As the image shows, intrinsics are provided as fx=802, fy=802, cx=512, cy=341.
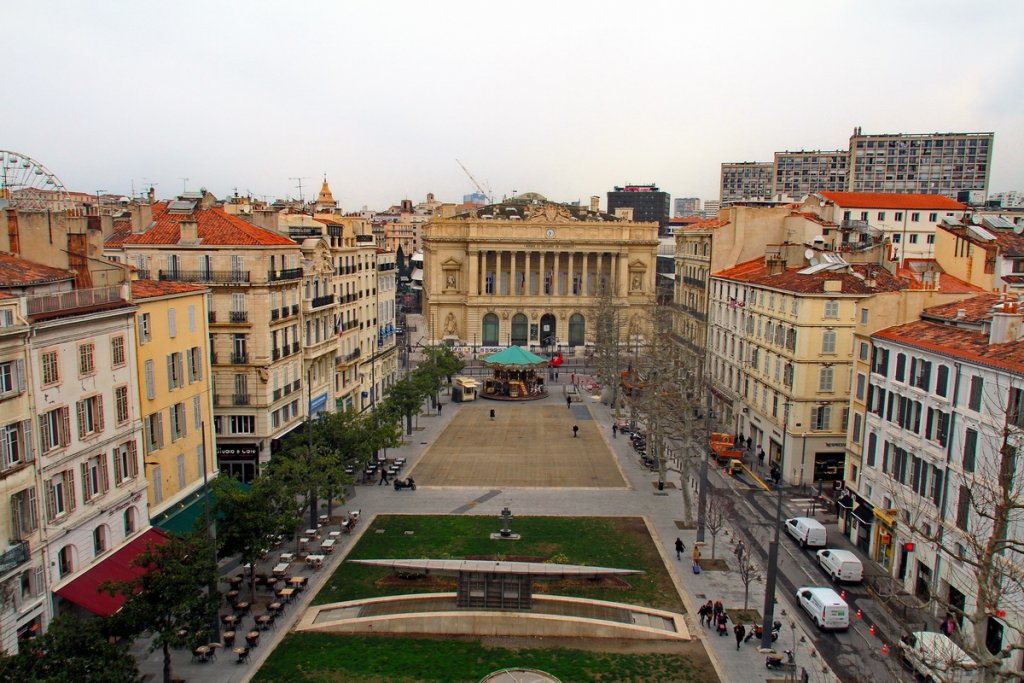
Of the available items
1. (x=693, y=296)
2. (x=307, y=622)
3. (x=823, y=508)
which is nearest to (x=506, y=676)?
(x=307, y=622)

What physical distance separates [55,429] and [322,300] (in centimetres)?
2753

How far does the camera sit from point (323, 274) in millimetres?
54156

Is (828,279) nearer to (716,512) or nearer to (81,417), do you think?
(716,512)

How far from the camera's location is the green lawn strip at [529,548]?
110 ft

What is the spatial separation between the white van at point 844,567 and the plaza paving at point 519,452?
16.0 m

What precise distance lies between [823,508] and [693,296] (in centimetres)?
3762

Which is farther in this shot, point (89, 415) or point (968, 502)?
point (968, 502)

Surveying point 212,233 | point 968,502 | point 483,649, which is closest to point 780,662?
point 968,502

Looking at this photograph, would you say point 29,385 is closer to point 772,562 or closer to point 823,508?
point 772,562

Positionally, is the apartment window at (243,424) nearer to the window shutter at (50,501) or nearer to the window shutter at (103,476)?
the window shutter at (103,476)

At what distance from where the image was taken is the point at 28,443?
82.8 feet

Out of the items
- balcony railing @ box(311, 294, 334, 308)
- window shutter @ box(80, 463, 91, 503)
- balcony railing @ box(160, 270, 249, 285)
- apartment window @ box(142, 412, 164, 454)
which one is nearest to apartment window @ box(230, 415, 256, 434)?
balcony railing @ box(160, 270, 249, 285)

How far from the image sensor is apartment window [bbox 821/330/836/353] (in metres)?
50.6

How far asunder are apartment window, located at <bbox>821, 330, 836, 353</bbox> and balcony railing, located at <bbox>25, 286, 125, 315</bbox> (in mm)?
39952
